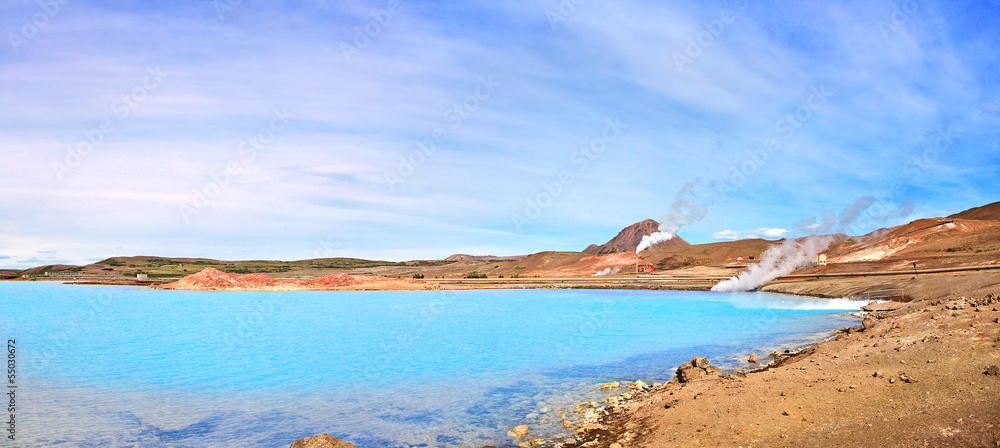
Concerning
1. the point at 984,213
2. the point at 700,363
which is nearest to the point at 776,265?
the point at 700,363

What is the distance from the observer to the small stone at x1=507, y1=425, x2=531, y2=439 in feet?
34.3

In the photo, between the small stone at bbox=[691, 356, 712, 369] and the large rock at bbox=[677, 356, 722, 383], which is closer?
the large rock at bbox=[677, 356, 722, 383]

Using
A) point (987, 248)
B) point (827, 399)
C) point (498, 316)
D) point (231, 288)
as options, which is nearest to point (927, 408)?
point (827, 399)

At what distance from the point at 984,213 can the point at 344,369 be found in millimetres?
141516

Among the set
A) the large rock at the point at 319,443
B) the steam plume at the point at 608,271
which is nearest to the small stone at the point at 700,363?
the large rock at the point at 319,443

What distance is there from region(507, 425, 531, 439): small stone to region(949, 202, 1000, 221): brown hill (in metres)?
129

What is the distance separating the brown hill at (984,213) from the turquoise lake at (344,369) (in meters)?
104

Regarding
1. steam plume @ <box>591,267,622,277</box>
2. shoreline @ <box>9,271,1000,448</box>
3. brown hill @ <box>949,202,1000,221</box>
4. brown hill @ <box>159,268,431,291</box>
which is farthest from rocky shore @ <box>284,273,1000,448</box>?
brown hill @ <box>949,202,1000,221</box>

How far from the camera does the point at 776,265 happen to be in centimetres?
6875

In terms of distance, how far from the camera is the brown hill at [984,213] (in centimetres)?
10569

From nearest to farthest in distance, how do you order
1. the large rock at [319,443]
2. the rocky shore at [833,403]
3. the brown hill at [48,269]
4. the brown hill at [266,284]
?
the rocky shore at [833,403], the large rock at [319,443], the brown hill at [266,284], the brown hill at [48,269]

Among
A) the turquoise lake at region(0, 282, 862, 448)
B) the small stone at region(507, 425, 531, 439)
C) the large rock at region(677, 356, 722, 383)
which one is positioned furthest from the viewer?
the large rock at region(677, 356, 722, 383)

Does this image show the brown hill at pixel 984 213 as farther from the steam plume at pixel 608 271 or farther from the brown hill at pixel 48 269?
the brown hill at pixel 48 269

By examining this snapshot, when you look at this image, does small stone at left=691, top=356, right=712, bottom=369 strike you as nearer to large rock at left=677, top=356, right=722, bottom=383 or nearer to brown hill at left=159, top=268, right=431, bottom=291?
large rock at left=677, top=356, right=722, bottom=383
